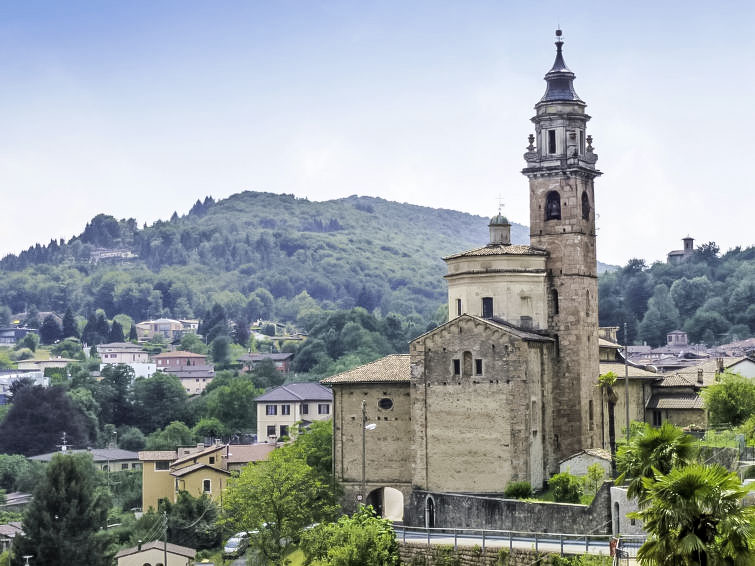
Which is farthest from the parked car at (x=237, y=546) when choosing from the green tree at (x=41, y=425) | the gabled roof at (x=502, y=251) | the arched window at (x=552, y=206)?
the green tree at (x=41, y=425)

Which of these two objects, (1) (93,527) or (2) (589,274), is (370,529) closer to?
(2) (589,274)

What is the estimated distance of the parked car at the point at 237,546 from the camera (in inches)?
2795

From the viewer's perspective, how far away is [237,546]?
72.3 meters

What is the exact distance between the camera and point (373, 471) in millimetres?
64438

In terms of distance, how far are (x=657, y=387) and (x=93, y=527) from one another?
33.5 meters

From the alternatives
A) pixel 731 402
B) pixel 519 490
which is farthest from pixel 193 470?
pixel 731 402

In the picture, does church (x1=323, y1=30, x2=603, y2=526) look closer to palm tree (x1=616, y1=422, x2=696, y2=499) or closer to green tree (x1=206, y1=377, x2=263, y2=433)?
palm tree (x1=616, y1=422, x2=696, y2=499)

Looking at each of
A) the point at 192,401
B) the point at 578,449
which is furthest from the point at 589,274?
the point at 192,401

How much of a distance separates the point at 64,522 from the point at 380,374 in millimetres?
24467

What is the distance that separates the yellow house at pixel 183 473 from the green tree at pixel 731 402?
3852cm

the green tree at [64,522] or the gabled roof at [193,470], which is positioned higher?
the gabled roof at [193,470]

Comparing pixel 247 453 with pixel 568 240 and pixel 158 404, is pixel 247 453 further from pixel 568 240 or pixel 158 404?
pixel 158 404

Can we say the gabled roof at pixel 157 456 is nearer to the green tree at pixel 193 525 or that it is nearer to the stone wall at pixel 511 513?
the green tree at pixel 193 525

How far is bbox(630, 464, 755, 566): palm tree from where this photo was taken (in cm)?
2722
